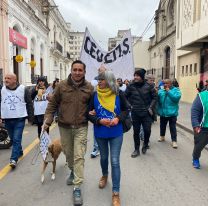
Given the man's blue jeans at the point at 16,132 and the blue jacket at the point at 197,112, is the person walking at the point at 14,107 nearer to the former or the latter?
the man's blue jeans at the point at 16,132

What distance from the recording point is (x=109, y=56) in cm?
851

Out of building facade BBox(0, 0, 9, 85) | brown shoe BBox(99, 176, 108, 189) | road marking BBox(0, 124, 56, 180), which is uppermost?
building facade BBox(0, 0, 9, 85)

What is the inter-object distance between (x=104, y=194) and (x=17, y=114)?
2.42 m

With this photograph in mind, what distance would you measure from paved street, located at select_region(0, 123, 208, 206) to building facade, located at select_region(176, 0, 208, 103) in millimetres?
10033

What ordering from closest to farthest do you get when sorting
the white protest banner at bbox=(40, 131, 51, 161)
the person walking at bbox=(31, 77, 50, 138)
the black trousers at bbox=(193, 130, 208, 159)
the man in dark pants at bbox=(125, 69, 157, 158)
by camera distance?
the white protest banner at bbox=(40, 131, 51, 161), the black trousers at bbox=(193, 130, 208, 159), the man in dark pants at bbox=(125, 69, 157, 158), the person walking at bbox=(31, 77, 50, 138)

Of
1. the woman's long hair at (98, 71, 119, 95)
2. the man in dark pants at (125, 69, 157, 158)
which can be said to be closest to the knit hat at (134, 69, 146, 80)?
the man in dark pants at (125, 69, 157, 158)

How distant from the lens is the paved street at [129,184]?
14.4 ft

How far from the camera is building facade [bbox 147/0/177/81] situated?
26378mm

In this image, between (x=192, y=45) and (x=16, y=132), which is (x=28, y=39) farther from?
(x=16, y=132)

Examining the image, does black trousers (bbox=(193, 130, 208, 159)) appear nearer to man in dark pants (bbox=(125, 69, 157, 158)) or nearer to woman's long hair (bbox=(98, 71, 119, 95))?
man in dark pants (bbox=(125, 69, 157, 158))

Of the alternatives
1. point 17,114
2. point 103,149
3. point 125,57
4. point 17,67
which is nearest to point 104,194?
point 103,149

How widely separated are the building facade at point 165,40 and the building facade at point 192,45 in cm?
233

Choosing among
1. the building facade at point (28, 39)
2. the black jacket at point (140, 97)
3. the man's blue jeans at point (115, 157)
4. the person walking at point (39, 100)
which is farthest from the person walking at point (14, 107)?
the building facade at point (28, 39)

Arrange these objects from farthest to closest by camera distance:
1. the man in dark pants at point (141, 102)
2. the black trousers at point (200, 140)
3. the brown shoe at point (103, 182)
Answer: the man in dark pants at point (141, 102)
the black trousers at point (200, 140)
the brown shoe at point (103, 182)
